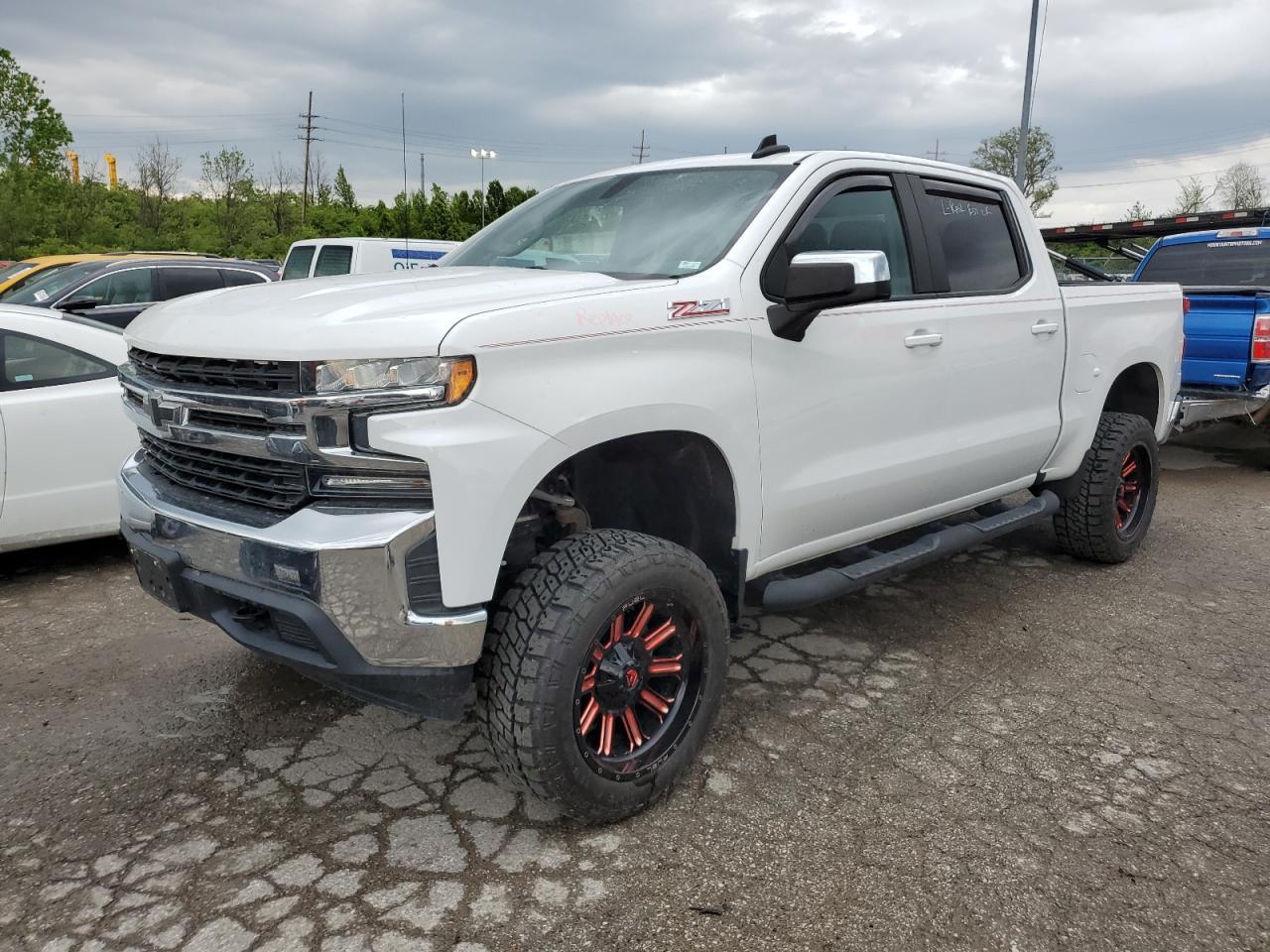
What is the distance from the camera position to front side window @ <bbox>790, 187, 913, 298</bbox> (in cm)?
358

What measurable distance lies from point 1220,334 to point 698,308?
639 centimetres

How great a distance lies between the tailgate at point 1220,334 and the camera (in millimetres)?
7500

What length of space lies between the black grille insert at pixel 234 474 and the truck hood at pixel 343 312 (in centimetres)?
29

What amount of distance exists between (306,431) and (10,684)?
7.77 ft

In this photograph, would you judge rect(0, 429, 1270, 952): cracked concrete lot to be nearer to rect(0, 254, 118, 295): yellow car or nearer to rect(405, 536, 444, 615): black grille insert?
rect(405, 536, 444, 615): black grille insert

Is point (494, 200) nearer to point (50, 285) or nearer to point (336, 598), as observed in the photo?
point (50, 285)

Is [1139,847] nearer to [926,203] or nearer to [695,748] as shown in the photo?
[695,748]

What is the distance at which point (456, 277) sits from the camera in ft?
10.3

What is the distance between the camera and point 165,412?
2912 millimetres

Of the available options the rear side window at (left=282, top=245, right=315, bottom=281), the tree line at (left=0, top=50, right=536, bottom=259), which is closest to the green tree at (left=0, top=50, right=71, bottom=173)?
the tree line at (left=0, top=50, right=536, bottom=259)

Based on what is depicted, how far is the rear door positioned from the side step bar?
0.17m

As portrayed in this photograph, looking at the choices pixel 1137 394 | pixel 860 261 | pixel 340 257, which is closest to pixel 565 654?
pixel 860 261

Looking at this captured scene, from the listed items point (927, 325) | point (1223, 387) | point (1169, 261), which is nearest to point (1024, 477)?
point (927, 325)

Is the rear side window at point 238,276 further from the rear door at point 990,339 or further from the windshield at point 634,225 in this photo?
the rear door at point 990,339
